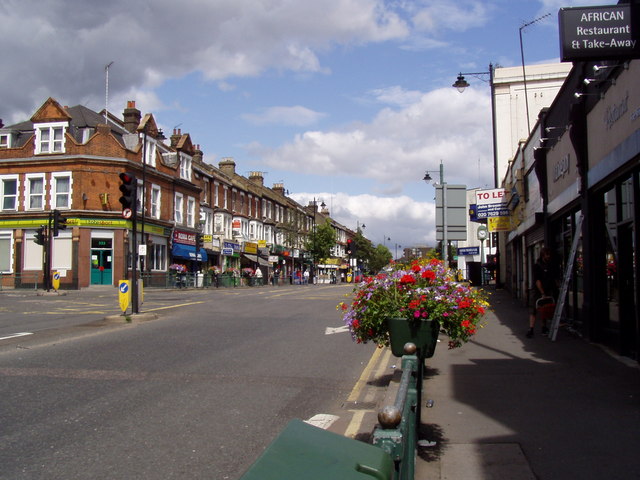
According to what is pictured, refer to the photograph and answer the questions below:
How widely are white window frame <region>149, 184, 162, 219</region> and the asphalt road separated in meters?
27.0

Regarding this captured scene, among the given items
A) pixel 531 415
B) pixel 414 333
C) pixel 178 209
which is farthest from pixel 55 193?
pixel 531 415

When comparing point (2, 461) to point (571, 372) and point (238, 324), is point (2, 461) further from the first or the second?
point (238, 324)

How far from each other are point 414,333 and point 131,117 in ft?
131

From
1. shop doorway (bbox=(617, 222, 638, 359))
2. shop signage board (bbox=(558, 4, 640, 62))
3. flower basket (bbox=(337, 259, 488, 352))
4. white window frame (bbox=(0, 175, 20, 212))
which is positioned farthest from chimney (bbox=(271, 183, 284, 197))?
shop signage board (bbox=(558, 4, 640, 62))

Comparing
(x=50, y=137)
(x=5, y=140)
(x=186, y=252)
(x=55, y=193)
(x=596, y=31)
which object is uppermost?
(x=5, y=140)

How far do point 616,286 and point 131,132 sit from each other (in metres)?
38.0

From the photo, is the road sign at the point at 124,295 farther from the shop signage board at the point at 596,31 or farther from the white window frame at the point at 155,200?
the white window frame at the point at 155,200

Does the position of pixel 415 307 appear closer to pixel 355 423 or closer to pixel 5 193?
pixel 355 423

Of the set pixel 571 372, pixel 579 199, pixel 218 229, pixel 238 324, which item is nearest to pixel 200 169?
pixel 218 229

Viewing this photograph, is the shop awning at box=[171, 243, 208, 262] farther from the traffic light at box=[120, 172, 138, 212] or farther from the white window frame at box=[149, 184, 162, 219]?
the traffic light at box=[120, 172, 138, 212]

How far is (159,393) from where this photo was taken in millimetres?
7191

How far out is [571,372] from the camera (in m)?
8.13

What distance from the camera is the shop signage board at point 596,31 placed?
6.22 meters

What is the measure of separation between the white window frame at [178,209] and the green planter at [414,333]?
3917 centimetres
